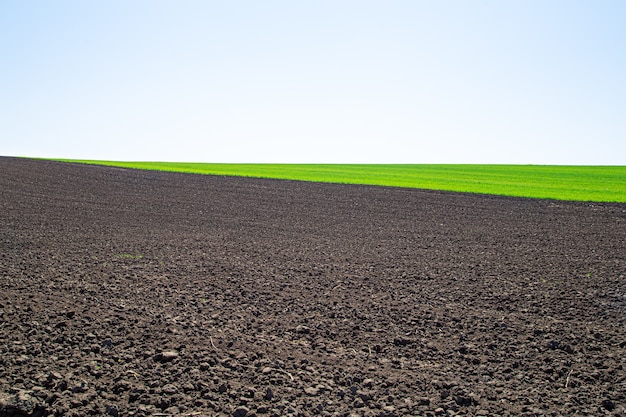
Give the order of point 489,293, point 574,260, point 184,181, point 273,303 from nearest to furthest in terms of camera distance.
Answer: point 273,303 → point 489,293 → point 574,260 → point 184,181

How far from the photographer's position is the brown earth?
409 centimetres

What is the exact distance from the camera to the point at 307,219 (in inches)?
606

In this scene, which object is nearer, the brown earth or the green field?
the brown earth

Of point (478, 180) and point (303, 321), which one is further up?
point (478, 180)

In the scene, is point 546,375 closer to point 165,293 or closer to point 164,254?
point 165,293

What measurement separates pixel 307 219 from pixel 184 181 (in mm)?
14057

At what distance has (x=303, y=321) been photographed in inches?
231

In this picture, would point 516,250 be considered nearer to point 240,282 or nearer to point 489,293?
point 489,293

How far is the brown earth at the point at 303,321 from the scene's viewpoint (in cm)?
409

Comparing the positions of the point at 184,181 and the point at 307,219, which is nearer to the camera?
the point at 307,219

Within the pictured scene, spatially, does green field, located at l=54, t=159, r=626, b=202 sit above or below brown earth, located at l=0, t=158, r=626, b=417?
above

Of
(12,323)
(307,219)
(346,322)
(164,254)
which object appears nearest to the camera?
(12,323)

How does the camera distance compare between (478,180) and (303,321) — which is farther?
(478,180)

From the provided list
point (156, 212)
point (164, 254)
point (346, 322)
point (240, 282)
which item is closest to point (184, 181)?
point (156, 212)
